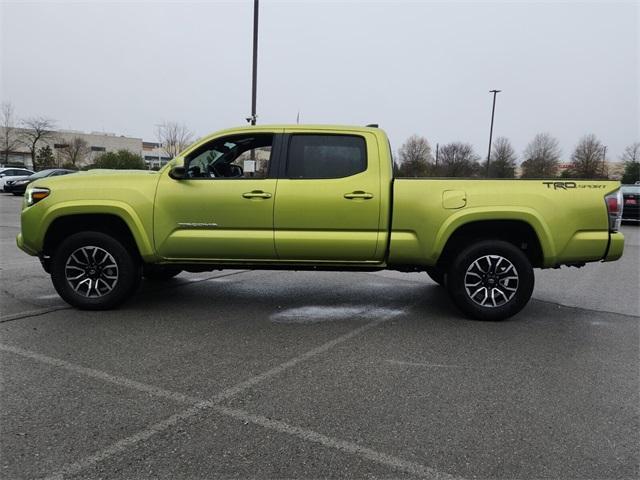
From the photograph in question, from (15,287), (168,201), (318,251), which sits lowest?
(15,287)

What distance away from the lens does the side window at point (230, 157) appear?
5383mm

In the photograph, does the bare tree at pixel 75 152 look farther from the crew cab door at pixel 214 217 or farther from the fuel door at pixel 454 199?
the fuel door at pixel 454 199

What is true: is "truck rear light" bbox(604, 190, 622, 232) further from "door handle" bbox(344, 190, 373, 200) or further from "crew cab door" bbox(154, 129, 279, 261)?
"crew cab door" bbox(154, 129, 279, 261)

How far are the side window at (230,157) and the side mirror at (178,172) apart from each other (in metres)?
0.08

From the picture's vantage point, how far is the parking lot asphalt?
2656mm

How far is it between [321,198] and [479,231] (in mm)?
1738

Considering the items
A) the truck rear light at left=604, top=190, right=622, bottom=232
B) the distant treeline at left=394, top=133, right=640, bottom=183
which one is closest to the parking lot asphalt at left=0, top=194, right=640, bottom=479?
the truck rear light at left=604, top=190, right=622, bottom=232

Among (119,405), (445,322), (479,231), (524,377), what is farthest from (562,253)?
(119,405)

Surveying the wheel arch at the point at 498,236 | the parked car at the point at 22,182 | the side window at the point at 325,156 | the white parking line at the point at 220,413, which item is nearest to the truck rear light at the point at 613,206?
the wheel arch at the point at 498,236

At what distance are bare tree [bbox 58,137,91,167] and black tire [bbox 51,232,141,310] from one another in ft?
215

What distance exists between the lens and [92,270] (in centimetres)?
533

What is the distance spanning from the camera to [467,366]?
403 cm

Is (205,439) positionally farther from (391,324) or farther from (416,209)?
(416,209)

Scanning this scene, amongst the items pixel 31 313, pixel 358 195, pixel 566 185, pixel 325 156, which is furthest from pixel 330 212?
pixel 31 313
